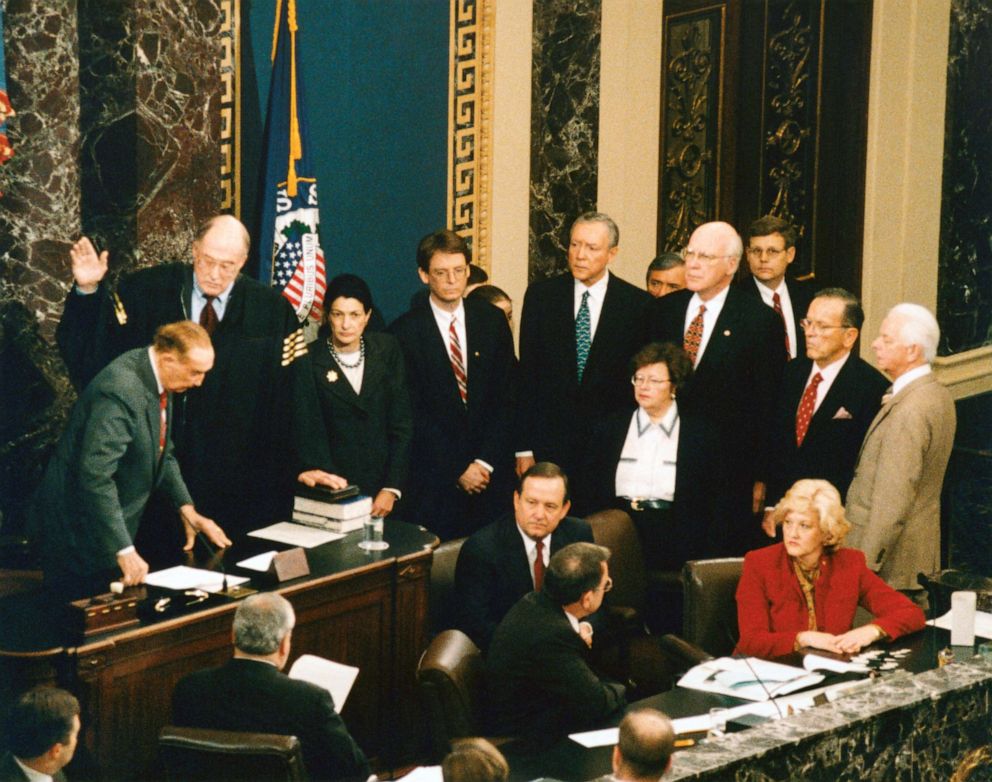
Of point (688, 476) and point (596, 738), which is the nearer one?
point (596, 738)

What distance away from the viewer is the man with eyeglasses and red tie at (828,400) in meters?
5.63

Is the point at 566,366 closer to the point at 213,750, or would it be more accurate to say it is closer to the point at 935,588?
the point at 935,588

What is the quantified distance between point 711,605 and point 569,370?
1.57 meters

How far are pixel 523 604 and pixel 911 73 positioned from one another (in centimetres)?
468

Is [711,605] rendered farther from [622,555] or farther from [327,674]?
[327,674]

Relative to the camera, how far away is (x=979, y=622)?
474 centimetres

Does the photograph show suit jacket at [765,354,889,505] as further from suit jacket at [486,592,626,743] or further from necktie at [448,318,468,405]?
suit jacket at [486,592,626,743]

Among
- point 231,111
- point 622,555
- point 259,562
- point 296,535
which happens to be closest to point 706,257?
point 622,555

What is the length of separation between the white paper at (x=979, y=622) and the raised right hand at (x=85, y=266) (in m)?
3.08

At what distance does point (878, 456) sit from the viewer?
536cm

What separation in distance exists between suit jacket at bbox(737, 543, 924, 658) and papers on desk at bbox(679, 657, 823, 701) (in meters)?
0.29

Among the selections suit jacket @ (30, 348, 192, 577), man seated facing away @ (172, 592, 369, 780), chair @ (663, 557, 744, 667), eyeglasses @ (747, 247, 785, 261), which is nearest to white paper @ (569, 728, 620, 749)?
man seated facing away @ (172, 592, 369, 780)

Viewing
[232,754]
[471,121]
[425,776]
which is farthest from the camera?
[471,121]

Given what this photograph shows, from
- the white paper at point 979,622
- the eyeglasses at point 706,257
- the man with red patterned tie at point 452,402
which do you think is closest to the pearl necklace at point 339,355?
A: the man with red patterned tie at point 452,402
